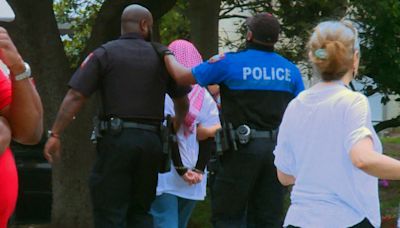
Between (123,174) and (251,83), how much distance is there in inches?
42.3

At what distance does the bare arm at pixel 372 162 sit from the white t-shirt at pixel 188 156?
2720 millimetres

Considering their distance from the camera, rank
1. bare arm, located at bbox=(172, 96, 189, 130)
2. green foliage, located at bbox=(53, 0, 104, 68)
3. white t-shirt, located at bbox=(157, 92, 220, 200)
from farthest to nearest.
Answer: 1. green foliage, located at bbox=(53, 0, 104, 68)
2. white t-shirt, located at bbox=(157, 92, 220, 200)
3. bare arm, located at bbox=(172, 96, 189, 130)

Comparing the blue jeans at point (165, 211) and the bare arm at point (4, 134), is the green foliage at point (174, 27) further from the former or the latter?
the bare arm at point (4, 134)

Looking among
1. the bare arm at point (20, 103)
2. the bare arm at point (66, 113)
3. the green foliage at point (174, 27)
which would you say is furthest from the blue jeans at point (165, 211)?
the green foliage at point (174, 27)

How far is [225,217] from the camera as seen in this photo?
5715mm

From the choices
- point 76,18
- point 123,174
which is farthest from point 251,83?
point 76,18

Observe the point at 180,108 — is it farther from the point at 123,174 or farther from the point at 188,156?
the point at 123,174

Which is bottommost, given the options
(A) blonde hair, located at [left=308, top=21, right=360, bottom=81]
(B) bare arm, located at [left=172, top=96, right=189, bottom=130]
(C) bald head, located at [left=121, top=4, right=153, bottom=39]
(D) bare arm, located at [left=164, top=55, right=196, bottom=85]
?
(B) bare arm, located at [left=172, top=96, right=189, bottom=130]

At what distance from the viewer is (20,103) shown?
10.8ft

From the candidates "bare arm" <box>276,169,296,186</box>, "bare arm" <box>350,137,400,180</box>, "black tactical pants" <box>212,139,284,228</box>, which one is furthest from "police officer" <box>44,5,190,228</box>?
"bare arm" <box>350,137,400,180</box>

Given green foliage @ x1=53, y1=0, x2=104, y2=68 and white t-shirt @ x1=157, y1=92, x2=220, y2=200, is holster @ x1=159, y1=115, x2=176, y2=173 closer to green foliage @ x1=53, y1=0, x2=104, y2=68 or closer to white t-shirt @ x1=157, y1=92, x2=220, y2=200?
white t-shirt @ x1=157, y1=92, x2=220, y2=200

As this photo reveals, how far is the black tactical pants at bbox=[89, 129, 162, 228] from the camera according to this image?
17.6ft

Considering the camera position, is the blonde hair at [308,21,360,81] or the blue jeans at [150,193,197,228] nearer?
the blonde hair at [308,21,360,81]

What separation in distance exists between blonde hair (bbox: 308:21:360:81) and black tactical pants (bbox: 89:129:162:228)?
2.09 m
